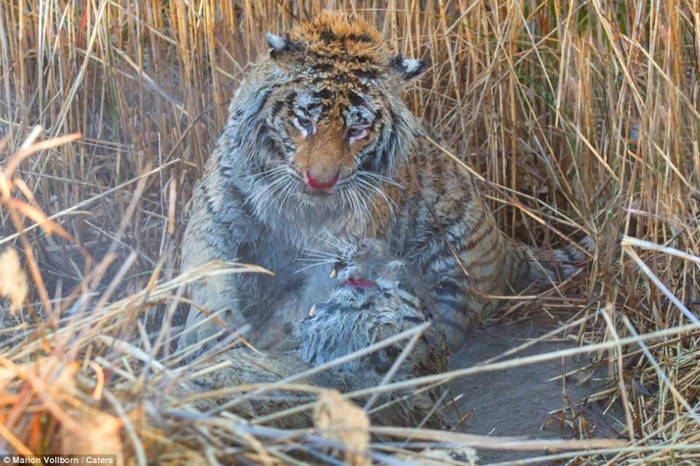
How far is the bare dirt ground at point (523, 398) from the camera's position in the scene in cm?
350

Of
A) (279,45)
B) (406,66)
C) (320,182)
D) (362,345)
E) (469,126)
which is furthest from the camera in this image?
(469,126)

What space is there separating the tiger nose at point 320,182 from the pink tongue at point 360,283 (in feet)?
1.98

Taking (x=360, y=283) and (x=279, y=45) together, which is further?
(x=279, y=45)

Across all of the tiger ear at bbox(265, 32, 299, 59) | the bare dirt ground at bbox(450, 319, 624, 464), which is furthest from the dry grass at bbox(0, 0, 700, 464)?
the tiger ear at bbox(265, 32, 299, 59)

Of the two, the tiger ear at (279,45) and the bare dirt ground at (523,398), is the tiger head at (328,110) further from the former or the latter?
the bare dirt ground at (523,398)

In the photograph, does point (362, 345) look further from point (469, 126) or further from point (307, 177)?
point (469, 126)

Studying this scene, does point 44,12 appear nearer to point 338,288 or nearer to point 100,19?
point 100,19

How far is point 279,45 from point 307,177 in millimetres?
587

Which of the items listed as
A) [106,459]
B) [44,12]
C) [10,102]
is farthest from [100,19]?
[106,459]

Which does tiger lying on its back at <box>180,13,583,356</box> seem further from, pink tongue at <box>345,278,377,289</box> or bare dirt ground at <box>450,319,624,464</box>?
pink tongue at <box>345,278,377,289</box>

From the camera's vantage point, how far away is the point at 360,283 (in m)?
3.24

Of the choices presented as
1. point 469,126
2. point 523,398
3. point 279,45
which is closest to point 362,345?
point 523,398

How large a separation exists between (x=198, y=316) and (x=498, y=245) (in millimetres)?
1556

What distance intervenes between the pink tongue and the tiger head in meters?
0.61
